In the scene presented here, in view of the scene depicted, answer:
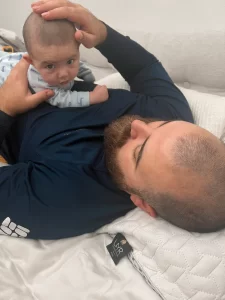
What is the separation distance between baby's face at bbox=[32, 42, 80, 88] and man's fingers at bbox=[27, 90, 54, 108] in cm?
3

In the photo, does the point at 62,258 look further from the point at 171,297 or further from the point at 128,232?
the point at 171,297

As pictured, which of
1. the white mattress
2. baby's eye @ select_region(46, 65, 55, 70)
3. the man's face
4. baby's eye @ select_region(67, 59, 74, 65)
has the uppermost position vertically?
baby's eye @ select_region(67, 59, 74, 65)

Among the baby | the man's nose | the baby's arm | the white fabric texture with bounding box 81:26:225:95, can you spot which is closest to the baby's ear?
the baby

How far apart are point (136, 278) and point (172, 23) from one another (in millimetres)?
1117

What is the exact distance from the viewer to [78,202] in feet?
2.80

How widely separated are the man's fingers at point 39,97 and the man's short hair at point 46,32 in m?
0.14

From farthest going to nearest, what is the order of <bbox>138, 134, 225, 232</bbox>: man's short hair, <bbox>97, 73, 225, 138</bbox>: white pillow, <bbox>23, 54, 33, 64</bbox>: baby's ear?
<bbox>97, 73, 225, 138</bbox>: white pillow, <bbox>23, 54, 33, 64</bbox>: baby's ear, <bbox>138, 134, 225, 232</bbox>: man's short hair

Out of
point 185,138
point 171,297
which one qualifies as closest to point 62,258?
point 171,297

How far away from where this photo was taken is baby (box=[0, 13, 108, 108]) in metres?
0.86

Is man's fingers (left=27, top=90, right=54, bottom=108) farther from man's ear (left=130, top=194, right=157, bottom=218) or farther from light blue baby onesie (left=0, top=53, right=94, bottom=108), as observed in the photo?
man's ear (left=130, top=194, right=157, bottom=218)

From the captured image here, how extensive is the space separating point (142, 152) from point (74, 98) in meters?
0.33

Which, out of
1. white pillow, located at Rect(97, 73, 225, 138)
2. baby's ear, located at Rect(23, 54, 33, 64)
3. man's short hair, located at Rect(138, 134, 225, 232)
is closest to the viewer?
man's short hair, located at Rect(138, 134, 225, 232)

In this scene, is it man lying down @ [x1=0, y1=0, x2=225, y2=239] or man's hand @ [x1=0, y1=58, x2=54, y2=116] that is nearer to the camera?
man lying down @ [x1=0, y1=0, x2=225, y2=239]

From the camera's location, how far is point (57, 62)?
3.00 feet
